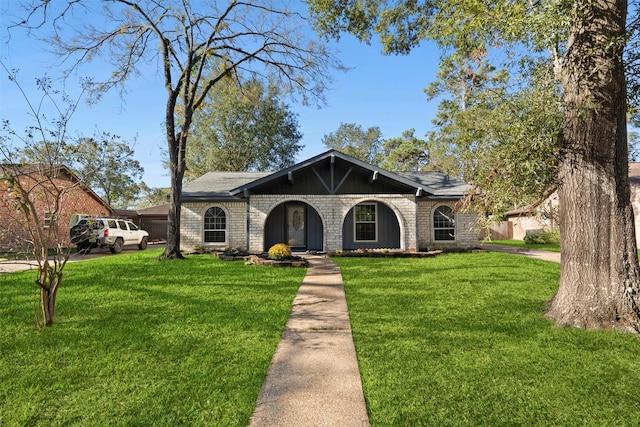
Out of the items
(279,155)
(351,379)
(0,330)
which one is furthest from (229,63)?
(279,155)

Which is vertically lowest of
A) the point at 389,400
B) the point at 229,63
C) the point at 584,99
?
the point at 389,400

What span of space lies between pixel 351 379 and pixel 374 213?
13.0m

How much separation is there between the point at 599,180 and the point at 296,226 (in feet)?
42.6

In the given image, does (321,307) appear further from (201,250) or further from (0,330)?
(201,250)

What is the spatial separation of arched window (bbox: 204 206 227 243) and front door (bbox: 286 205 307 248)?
3.20 metres

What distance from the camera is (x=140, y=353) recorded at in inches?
157

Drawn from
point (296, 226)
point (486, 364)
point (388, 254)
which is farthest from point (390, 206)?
point (486, 364)

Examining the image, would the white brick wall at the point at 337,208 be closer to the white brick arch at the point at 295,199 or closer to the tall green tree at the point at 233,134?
the white brick arch at the point at 295,199

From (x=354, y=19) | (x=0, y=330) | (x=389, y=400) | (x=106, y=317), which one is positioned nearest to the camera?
(x=389, y=400)

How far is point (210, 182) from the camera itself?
59.1ft

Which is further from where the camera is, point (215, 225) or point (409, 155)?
point (409, 155)

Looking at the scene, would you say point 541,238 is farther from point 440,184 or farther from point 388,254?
point 388,254

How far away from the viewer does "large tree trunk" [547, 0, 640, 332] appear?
4.75 meters

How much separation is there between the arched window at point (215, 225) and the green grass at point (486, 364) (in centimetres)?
1068
